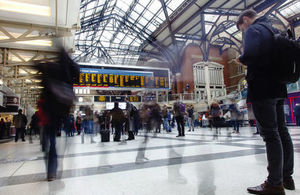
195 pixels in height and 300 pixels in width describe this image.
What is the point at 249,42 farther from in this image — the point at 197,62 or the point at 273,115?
the point at 197,62

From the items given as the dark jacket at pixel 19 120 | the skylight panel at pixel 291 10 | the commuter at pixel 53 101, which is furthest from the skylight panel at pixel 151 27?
the commuter at pixel 53 101

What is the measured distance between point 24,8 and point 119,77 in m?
7.04

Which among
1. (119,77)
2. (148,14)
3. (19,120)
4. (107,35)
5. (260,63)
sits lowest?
(19,120)

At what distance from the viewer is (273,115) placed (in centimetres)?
155

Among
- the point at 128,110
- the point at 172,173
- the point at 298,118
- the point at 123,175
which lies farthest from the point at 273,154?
the point at 298,118

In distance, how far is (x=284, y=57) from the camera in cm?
154

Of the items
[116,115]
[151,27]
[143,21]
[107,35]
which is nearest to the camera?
[116,115]

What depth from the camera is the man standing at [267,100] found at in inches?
59.5

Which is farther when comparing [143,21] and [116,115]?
[143,21]

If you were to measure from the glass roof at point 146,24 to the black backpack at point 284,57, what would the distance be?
50.0ft

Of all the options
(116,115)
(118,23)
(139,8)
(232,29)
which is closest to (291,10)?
(232,29)

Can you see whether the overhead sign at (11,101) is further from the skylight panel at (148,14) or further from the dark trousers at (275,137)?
the skylight panel at (148,14)

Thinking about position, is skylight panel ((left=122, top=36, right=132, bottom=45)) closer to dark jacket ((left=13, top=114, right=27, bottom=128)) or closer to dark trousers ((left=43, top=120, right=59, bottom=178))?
dark jacket ((left=13, top=114, right=27, bottom=128))

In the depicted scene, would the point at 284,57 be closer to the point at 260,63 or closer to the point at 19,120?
the point at 260,63
